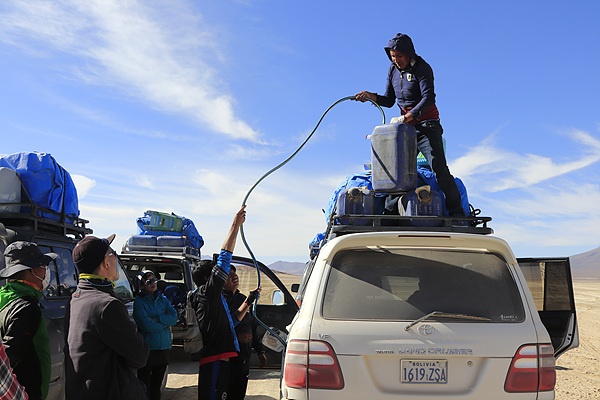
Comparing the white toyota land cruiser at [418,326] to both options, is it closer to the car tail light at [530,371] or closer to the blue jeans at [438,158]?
the car tail light at [530,371]

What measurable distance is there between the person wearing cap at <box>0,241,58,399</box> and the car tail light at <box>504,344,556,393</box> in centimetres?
293

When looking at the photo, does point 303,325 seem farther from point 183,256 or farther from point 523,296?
point 183,256

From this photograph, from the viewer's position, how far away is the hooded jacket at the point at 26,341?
3.99 metres

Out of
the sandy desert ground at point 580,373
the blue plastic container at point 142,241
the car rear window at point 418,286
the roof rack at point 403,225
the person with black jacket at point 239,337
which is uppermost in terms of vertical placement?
the blue plastic container at point 142,241

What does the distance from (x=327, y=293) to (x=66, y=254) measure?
11.3ft

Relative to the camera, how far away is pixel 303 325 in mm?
3729

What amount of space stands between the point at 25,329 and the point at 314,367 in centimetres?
190

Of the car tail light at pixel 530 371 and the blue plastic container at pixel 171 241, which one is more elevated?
the blue plastic container at pixel 171 241

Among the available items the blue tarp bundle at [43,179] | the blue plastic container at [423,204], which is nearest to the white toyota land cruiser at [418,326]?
the blue plastic container at [423,204]

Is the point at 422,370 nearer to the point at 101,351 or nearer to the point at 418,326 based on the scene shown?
the point at 418,326

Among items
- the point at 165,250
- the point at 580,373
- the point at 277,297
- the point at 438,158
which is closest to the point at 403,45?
the point at 438,158

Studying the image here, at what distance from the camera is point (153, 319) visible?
6.47 meters

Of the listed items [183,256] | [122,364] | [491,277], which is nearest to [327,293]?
[491,277]

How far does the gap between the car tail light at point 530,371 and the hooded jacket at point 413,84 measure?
303 cm
